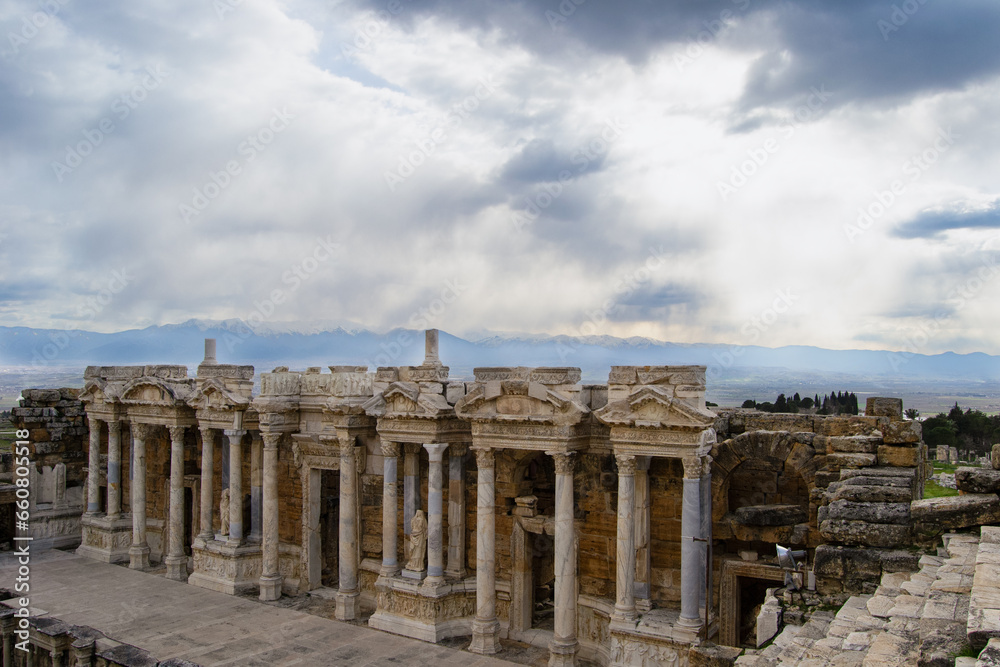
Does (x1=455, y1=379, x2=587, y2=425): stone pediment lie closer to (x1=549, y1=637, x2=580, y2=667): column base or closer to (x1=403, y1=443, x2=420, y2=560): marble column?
(x1=403, y1=443, x2=420, y2=560): marble column

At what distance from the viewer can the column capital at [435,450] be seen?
17.8 m

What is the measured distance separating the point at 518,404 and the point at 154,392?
13.6 m

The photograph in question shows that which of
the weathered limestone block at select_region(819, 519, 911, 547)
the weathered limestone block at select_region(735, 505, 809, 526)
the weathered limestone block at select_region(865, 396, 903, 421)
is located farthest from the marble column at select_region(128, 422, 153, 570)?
the weathered limestone block at select_region(865, 396, 903, 421)

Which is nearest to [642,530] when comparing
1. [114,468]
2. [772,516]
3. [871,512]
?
[772,516]

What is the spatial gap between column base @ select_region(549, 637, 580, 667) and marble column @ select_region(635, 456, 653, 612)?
1.71 metres

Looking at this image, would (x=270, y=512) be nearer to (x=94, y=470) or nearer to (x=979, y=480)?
(x=94, y=470)

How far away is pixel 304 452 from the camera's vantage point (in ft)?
71.4

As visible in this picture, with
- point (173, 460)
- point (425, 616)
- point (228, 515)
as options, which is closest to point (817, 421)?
point (425, 616)

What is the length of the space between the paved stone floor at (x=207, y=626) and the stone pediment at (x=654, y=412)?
6006mm

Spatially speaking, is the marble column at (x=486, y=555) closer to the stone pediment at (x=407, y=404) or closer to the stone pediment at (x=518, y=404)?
the stone pediment at (x=518, y=404)

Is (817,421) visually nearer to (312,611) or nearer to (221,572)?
(312,611)

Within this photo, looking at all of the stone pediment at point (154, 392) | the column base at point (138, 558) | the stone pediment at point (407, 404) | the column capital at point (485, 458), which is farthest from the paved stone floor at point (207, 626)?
the stone pediment at point (154, 392)

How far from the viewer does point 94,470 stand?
85.2 ft

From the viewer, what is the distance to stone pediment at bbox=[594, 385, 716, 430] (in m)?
14.3
